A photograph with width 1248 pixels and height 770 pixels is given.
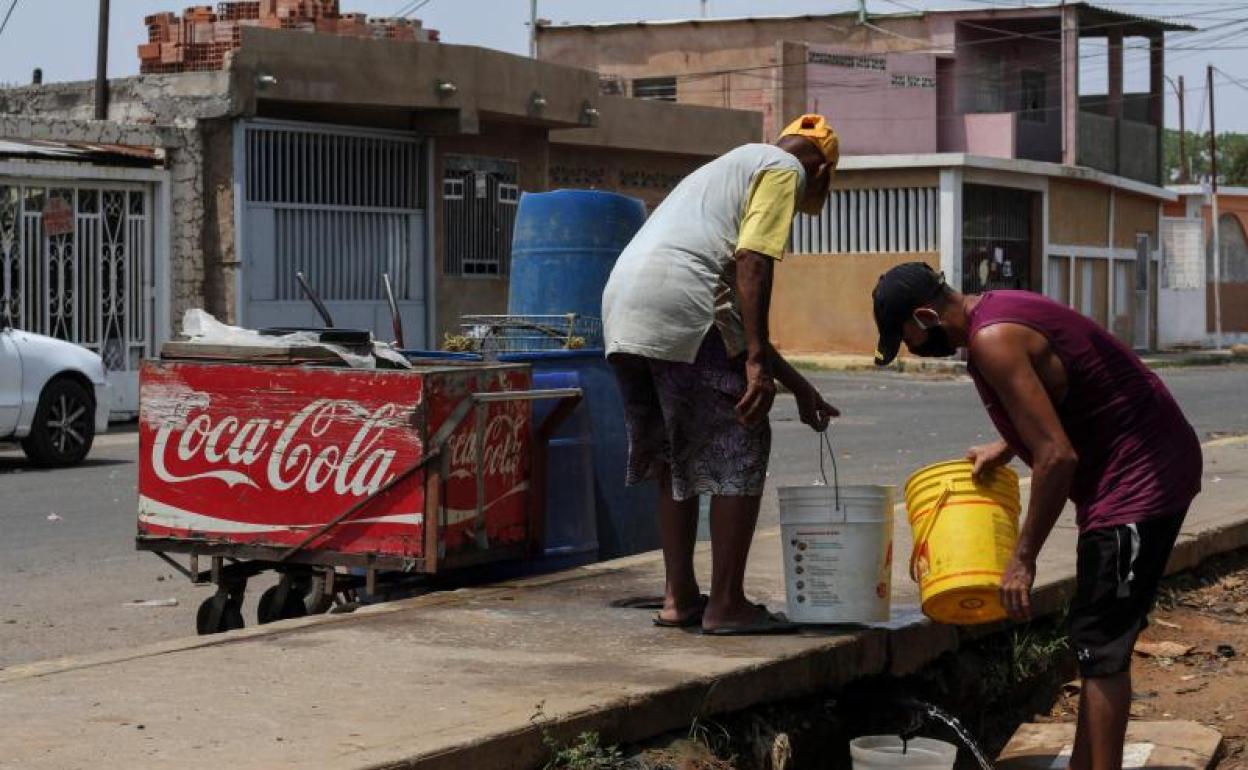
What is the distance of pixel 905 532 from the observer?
8891 mm

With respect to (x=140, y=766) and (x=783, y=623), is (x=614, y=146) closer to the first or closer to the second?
(x=783, y=623)

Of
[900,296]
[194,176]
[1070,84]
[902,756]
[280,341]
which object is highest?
[1070,84]

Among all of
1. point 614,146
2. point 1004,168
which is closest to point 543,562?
point 614,146

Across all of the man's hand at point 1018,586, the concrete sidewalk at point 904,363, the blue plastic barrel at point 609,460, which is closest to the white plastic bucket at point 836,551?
the man's hand at point 1018,586

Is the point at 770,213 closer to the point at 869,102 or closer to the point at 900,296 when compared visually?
the point at 900,296

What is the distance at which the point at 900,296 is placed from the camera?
5.29 m

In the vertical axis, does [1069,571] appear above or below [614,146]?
below

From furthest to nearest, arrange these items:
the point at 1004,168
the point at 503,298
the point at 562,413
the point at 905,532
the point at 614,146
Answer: the point at 1004,168, the point at 614,146, the point at 503,298, the point at 905,532, the point at 562,413

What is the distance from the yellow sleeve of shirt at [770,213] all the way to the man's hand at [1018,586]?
1302 mm

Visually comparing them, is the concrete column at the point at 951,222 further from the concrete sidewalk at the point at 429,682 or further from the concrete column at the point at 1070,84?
the concrete sidewalk at the point at 429,682

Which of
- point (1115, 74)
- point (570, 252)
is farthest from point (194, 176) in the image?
point (1115, 74)

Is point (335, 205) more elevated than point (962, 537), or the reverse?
point (335, 205)

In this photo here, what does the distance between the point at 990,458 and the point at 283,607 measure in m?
2.91

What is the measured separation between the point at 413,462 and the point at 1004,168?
30.2 m
